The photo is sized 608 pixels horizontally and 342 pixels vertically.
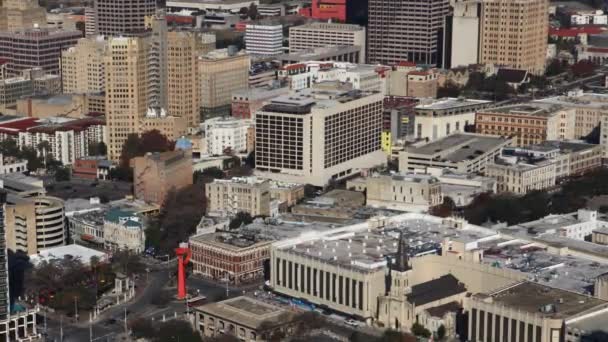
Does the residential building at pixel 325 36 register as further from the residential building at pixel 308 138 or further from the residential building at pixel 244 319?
the residential building at pixel 244 319

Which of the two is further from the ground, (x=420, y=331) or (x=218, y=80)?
(x=218, y=80)

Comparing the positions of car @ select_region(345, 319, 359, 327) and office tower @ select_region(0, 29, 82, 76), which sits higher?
office tower @ select_region(0, 29, 82, 76)

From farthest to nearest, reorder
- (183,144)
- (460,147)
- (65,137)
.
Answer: (65,137), (460,147), (183,144)

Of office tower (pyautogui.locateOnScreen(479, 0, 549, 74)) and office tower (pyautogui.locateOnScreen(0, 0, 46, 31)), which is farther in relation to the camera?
office tower (pyautogui.locateOnScreen(0, 0, 46, 31))

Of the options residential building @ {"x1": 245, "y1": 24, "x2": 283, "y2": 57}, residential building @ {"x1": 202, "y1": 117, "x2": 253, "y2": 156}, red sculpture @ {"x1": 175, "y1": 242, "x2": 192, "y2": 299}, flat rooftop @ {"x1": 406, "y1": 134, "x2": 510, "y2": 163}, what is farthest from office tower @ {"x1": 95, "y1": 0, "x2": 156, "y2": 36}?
red sculpture @ {"x1": 175, "y1": 242, "x2": 192, "y2": 299}

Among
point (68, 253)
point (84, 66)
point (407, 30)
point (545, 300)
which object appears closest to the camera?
point (545, 300)

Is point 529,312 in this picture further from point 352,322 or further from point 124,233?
point 124,233

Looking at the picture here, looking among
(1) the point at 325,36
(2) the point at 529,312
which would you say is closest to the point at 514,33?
(1) the point at 325,36

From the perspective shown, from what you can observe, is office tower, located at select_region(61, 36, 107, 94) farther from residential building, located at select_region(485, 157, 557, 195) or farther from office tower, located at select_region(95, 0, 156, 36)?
residential building, located at select_region(485, 157, 557, 195)
